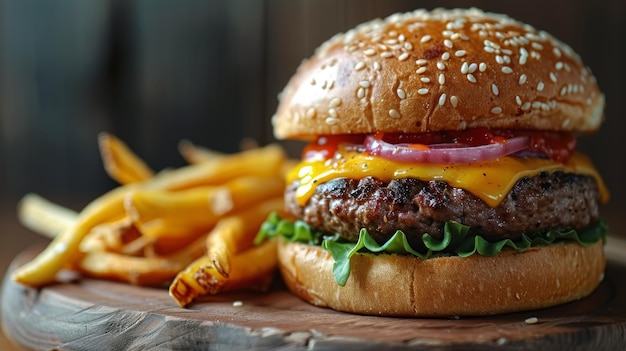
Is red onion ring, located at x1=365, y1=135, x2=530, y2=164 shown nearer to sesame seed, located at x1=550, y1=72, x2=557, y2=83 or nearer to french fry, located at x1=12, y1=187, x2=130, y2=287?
sesame seed, located at x1=550, y1=72, x2=557, y2=83

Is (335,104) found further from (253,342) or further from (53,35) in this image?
(53,35)

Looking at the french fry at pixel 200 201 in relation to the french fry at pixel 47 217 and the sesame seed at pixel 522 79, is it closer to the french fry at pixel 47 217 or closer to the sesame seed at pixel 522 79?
the french fry at pixel 47 217

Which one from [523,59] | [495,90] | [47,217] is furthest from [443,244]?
[47,217]

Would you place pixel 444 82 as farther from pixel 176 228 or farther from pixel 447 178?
pixel 176 228

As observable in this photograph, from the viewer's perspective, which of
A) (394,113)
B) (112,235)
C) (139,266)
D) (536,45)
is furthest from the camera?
(112,235)

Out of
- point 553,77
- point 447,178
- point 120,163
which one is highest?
point 553,77

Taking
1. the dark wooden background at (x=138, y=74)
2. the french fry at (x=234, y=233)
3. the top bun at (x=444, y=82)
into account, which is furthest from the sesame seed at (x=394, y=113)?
the dark wooden background at (x=138, y=74)

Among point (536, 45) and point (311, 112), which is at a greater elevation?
point (536, 45)
